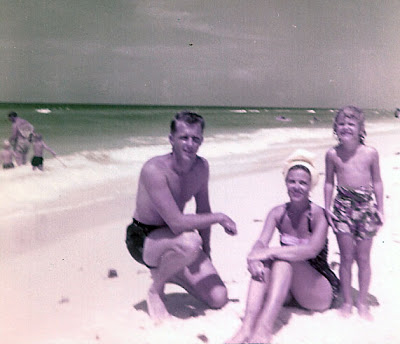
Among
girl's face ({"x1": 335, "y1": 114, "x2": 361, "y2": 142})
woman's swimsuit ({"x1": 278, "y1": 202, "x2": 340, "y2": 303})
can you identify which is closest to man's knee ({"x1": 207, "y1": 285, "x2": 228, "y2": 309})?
woman's swimsuit ({"x1": 278, "y1": 202, "x2": 340, "y2": 303})

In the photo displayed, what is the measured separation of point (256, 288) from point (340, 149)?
3.11 ft

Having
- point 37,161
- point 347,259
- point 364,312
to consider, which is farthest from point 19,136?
point 364,312

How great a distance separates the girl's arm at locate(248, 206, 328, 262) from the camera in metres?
2.01

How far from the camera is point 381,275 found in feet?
8.79

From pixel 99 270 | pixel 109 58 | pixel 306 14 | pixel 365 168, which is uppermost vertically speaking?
pixel 306 14

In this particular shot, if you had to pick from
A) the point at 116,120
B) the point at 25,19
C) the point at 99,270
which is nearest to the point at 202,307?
the point at 99,270

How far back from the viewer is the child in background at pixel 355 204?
225cm

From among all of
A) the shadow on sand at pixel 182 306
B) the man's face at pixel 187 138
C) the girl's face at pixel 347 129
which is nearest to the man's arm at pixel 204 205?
the man's face at pixel 187 138

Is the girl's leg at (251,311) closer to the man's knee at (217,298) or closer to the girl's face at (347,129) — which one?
the man's knee at (217,298)

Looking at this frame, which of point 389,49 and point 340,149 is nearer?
point 340,149

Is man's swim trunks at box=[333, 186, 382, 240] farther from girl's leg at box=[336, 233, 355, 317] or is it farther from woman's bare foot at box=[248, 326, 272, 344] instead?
woman's bare foot at box=[248, 326, 272, 344]

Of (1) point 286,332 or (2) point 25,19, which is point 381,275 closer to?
(1) point 286,332

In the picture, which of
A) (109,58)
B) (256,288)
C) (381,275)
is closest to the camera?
(256,288)

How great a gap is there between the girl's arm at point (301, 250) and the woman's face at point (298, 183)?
155mm
